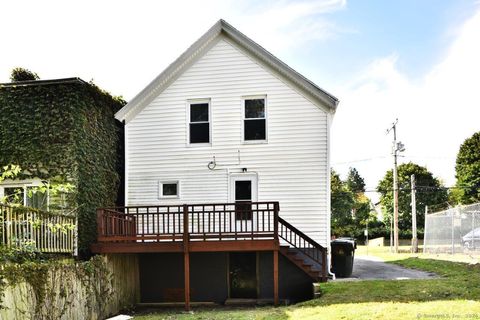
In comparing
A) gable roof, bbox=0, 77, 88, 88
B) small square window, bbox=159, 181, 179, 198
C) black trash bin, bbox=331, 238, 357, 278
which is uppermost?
gable roof, bbox=0, 77, 88, 88

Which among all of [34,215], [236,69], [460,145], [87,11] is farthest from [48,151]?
[460,145]

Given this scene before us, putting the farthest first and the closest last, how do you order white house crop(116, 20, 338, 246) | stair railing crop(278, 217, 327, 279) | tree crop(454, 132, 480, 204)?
tree crop(454, 132, 480, 204)
white house crop(116, 20, 338, 246)
stair railing crop(278, 217, 327, 279)

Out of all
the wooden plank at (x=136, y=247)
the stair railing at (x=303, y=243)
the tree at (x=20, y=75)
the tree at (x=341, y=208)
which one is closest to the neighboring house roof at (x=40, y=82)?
the tree at (x=20, y=75)

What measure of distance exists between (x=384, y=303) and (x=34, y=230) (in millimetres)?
8188

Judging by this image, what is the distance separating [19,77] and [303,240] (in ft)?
34.4

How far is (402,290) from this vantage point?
33.0 feet

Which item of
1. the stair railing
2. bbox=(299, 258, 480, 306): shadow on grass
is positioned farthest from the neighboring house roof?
bbox=(299, 258, 480, 306): shadow on grass

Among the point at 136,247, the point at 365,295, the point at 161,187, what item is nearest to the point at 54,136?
the point at 161,187

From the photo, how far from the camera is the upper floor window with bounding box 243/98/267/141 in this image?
13.5 meters

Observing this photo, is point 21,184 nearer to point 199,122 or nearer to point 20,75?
point 20,75

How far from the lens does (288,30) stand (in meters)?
13.5

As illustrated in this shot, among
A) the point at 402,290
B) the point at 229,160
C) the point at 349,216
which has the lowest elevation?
the point at 349,216

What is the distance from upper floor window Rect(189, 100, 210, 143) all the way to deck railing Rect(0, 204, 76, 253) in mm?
4630

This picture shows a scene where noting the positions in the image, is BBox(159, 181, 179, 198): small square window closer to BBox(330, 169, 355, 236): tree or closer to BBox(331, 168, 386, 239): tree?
BBox(331, 168, 386, 239): tree
